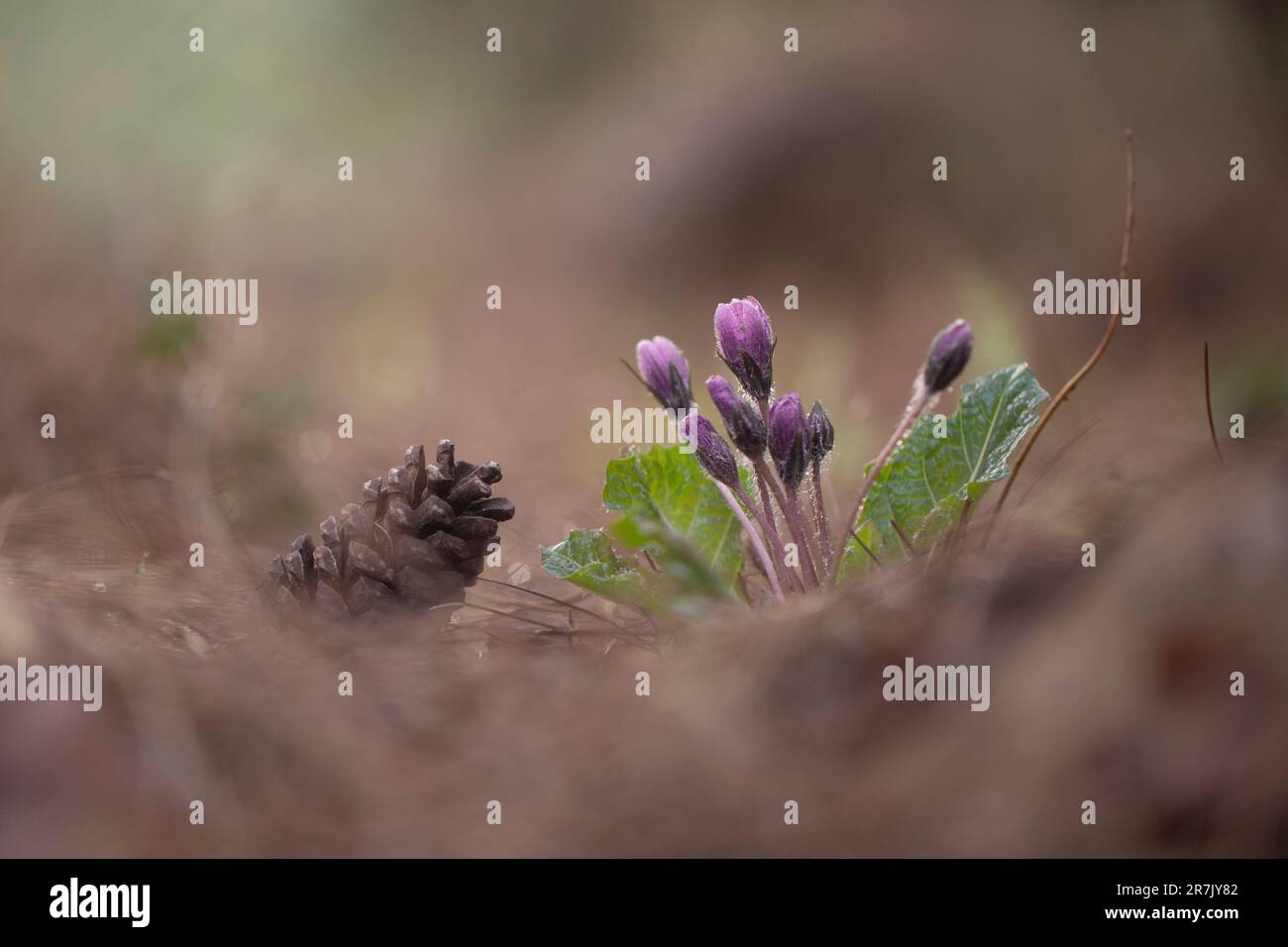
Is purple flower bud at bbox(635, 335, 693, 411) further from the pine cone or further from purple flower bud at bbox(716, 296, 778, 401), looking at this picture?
the pine cone

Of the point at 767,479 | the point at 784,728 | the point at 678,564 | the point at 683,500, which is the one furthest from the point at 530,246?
the point at 784,728

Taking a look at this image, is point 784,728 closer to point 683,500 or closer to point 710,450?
point 710,450

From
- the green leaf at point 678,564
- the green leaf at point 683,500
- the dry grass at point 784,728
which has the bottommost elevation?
the dry grass at point 784,728

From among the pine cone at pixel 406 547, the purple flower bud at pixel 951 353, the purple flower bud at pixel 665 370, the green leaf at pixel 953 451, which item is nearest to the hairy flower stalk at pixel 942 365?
the purple flower bud at pixel 951 353

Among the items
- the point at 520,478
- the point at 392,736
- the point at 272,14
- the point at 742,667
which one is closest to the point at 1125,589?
the point at 742,667

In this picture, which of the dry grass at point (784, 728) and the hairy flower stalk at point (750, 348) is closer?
the dry grass at point (784, 728)

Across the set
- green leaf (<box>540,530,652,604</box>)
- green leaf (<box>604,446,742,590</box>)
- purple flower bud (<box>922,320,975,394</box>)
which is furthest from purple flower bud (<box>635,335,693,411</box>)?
purple flower bud (<box>922,320,975,394</box>)

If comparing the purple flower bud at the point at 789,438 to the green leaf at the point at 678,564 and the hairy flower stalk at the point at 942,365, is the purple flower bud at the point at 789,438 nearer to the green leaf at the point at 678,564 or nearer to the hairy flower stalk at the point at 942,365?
the hairy flower stalk at the point at 942,365

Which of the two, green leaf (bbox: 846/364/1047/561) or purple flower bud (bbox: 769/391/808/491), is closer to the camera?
purple flower bud (bbox: 769/391/808/491)
